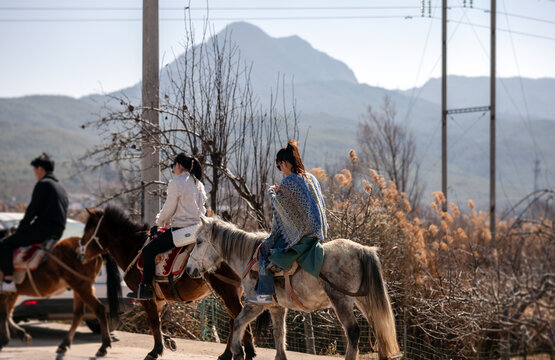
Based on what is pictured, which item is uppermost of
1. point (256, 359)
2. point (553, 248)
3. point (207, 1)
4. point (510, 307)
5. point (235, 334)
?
→ point (207, 1)

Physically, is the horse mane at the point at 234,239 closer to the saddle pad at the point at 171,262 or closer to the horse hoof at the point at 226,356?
the saddle pad at the point at 171,262

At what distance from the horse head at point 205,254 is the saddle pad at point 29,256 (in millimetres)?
2409

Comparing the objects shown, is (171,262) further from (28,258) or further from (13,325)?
(13,325)

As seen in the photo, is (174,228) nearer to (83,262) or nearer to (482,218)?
(83,262)

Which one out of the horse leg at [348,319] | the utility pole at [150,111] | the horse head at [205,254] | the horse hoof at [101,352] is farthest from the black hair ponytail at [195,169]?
the horse leg at [348,319]

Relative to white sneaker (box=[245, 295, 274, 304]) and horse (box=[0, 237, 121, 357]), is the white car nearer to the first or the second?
horse (box=[0, 237, 121, 357])

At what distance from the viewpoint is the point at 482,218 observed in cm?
2438

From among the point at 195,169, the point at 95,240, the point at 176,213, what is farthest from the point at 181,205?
the point at 95,240

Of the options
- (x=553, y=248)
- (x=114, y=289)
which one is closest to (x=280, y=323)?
(x=114, y=289)

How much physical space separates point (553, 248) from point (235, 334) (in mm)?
3894

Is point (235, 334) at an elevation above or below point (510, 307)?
→ below

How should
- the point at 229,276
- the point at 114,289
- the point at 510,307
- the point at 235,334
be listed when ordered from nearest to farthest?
the point at 510,307 → the point at 235,334 → the point at 229,276 → the point at 114,289

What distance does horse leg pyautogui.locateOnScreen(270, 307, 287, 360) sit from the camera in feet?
26.6

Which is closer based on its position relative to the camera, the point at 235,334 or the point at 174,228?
the point at 235,334
